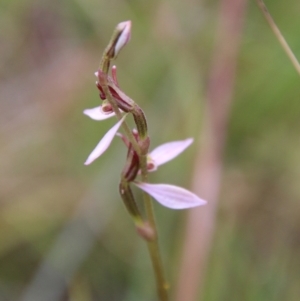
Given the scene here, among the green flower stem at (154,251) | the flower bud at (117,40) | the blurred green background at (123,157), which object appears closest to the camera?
the flower bud at (117,40)

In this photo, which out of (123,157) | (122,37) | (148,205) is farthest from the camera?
(123,157)

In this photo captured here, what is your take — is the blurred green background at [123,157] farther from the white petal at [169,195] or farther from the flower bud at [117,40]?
the flower bud at [117,40]

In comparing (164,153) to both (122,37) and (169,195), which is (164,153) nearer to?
(169,195)

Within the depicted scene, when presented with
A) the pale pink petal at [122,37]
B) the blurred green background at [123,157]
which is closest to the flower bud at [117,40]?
the pale pink petal at [122,37]

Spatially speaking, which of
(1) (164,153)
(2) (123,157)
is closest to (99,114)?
(1) (164,153)

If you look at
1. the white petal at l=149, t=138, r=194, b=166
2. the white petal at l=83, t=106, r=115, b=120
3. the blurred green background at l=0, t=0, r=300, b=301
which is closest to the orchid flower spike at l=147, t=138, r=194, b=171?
the white petal at l=149, t=138, r=194, b=166

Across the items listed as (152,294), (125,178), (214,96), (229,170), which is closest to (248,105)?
(214,96)

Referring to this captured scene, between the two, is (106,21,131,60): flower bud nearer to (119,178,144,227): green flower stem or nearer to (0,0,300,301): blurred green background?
(119,178,144,227): green flower stem
